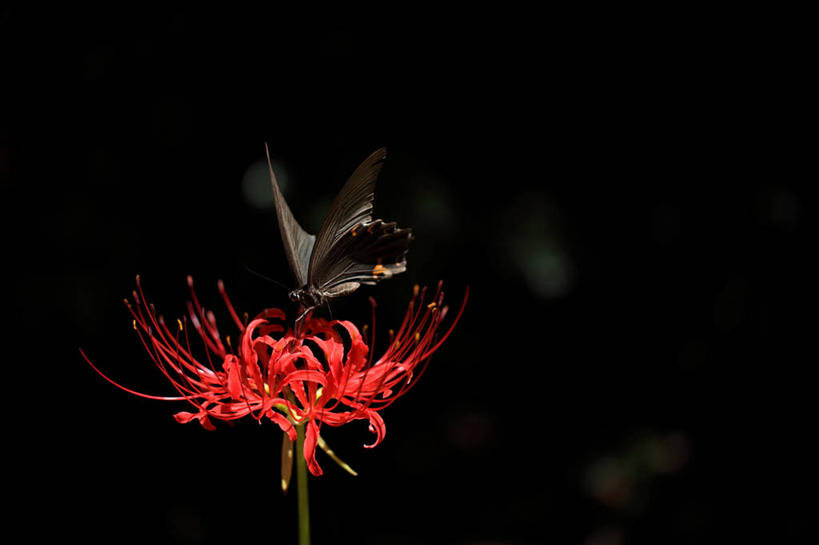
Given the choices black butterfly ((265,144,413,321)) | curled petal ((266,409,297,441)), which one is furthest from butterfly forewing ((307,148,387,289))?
curled petal ((266,409,297,441))

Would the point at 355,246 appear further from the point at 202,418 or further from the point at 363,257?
the point at 202,418

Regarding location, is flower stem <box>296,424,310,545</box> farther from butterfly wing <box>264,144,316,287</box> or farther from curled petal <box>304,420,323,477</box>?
butterfly wing <box>264,144,316,287</box>

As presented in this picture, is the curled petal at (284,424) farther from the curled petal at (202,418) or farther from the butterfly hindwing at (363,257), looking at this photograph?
the butterfly hindwing at (363,257)

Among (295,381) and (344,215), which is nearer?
(295,381)

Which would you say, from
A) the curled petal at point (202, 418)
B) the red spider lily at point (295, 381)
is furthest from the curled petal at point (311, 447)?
the curled petal at point (202, 418)

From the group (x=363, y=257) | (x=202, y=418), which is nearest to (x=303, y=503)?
(x=202, y=418)

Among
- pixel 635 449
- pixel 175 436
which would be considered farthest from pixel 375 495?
pixel 635 449
